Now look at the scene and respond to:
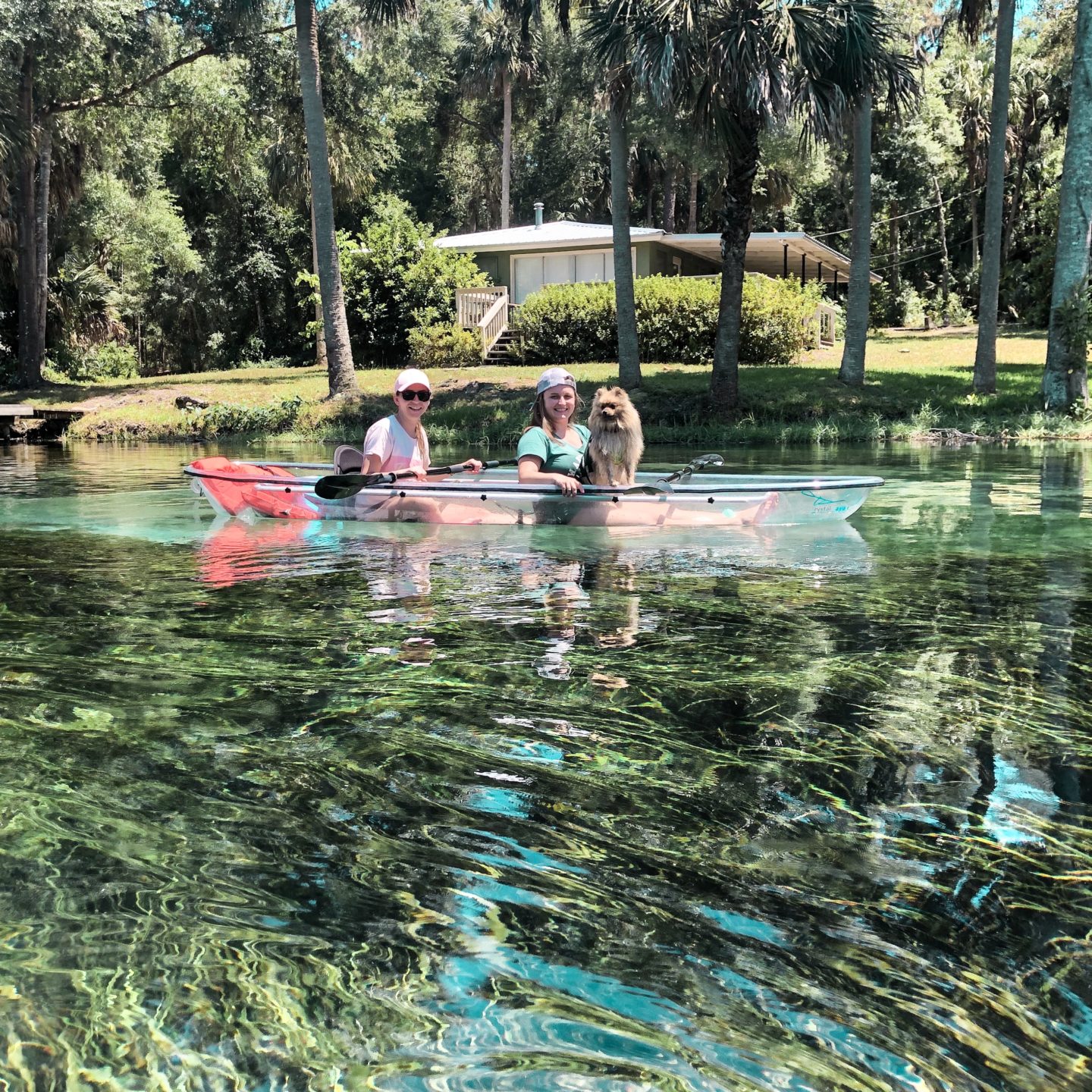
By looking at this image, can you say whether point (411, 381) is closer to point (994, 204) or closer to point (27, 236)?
point (994, 204)

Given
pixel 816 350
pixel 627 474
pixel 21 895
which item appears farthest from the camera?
pixel 816 350

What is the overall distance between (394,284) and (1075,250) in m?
19.0

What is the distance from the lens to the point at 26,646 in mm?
5664

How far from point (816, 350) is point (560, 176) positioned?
24.5 metres

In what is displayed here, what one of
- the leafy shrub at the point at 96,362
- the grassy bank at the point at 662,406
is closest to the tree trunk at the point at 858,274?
the grassy bank at the point at 662,406

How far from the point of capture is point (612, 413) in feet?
30.6

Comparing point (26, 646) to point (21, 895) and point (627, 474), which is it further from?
point (627, 474)

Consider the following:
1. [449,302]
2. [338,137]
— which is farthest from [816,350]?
[338,137]

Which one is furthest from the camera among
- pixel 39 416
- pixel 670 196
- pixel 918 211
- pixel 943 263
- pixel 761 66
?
pixel 943 263

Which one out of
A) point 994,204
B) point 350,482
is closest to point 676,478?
point 350,482

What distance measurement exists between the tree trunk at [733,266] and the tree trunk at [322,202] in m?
8.14

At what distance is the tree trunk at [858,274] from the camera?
913 inches

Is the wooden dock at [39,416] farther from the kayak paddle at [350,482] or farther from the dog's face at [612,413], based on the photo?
the dog's face at [612,413]

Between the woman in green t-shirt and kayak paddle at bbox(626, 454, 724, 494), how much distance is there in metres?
0.48
